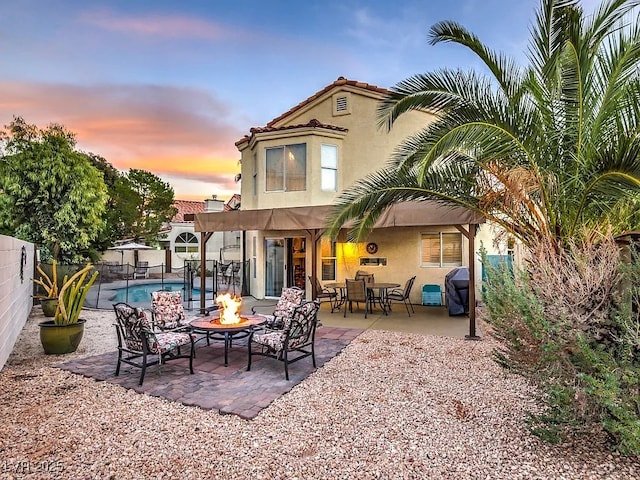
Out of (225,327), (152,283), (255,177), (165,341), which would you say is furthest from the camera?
(152,283)

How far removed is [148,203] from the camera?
30188 millimetres

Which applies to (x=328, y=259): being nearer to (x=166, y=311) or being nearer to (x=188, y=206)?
(x=166, y=311)

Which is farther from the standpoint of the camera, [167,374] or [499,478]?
[167,374]

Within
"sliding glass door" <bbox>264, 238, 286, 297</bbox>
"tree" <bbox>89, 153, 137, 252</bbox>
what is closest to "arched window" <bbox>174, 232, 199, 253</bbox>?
"tree" <bbox>89, 153, 137, 252</bbox>

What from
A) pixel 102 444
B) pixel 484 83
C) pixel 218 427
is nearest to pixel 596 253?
pixel 484 83

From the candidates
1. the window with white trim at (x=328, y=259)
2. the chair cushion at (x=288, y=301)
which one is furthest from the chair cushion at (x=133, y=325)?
the window with white trim at (x=328, y=259)

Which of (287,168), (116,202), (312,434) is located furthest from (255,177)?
(116,202)

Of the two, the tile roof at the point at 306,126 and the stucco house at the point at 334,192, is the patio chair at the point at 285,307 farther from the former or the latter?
the tile roof at the point at 306,126

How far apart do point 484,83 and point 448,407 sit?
Answer: 4875mm

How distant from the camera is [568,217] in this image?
5430 millimetres

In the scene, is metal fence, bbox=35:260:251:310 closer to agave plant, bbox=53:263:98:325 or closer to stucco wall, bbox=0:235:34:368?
stucco wall, bbox=0:235:34:368

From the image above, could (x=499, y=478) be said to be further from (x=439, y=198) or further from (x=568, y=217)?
(x=439, y=198)

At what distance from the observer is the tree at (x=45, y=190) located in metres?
17.2

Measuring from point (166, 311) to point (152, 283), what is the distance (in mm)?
15945
